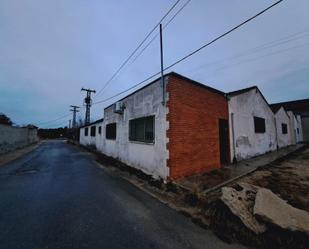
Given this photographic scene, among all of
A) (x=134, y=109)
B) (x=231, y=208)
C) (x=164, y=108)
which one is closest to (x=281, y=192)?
(x=231, y=208)

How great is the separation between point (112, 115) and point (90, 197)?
7.42m

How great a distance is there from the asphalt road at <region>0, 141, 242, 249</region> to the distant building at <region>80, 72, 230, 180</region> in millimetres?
1704

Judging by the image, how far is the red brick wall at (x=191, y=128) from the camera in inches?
225

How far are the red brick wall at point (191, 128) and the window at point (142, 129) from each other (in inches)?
49.4

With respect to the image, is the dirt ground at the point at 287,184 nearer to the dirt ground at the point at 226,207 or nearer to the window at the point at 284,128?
the dirt ground at the point at 226,207

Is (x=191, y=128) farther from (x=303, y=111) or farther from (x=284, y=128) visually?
(x=303, y=111)

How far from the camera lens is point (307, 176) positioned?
235 inches

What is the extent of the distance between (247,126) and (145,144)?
21.7ft

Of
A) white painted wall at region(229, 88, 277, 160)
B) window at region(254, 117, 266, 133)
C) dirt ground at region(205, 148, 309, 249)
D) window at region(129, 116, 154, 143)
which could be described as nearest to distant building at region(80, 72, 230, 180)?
window at region(129, 116, 154, 143)

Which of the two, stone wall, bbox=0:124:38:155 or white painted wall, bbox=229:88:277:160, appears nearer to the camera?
white painted wall, bbox=229:88:277:160

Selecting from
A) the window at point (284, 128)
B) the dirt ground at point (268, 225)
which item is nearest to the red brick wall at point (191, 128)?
the dirt ground at point (268, 225)

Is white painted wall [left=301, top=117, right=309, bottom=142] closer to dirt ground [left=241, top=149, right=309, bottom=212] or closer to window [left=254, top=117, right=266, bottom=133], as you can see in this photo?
window [left=254, top=117, right=266, bottom=133]

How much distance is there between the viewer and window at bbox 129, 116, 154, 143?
6803 millimetres

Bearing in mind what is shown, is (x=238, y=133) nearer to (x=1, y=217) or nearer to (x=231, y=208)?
(x=231, y=208)
